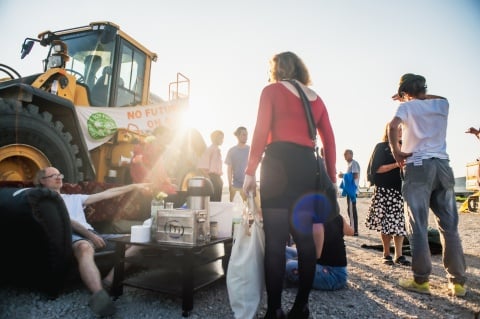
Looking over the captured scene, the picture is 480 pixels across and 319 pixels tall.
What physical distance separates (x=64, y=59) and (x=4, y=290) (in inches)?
133

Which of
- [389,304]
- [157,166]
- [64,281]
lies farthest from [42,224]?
[157,166]

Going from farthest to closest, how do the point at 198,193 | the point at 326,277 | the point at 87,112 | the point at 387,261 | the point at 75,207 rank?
the point at 87,112
the point at 387,261
the point at 75,207
the point at 326,277
the point at 198,193

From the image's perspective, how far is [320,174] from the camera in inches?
74.2

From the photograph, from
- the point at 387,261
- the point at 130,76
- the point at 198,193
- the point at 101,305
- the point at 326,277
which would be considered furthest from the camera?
the point at 130,76

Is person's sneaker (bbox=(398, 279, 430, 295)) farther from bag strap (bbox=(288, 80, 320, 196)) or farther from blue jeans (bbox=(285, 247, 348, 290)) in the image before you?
bag strap (bbox=(288, 80, 320, 196))

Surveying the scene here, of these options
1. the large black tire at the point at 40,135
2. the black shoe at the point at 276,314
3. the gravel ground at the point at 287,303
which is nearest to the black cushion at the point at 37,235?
the gravel ground at the point at 287,303

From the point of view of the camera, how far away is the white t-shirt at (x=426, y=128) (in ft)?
8.28

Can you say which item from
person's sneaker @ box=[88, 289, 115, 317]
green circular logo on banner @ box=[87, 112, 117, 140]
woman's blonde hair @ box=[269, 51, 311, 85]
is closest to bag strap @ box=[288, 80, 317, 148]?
woman's blonde hair @ box=[269, 51, 311, 85]

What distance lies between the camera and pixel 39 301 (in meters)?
2.05

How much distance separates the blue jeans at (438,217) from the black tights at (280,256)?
123 cm

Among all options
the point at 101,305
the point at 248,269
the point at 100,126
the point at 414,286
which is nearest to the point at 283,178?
the point at 248,269

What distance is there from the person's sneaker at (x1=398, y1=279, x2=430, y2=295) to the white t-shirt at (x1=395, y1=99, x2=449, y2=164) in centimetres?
103

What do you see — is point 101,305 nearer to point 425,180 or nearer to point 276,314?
point 276,314

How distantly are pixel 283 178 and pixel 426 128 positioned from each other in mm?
1565
